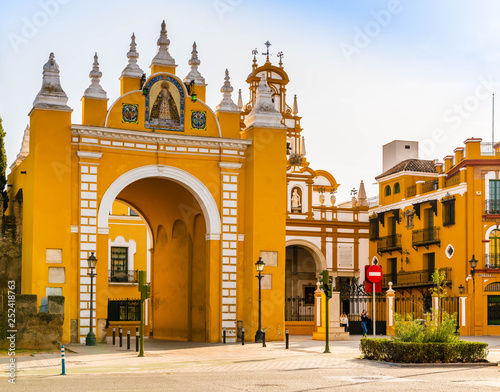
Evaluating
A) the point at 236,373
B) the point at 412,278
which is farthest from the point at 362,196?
the point at 236,373

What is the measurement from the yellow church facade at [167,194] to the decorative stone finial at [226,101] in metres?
0.04

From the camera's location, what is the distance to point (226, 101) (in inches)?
1251

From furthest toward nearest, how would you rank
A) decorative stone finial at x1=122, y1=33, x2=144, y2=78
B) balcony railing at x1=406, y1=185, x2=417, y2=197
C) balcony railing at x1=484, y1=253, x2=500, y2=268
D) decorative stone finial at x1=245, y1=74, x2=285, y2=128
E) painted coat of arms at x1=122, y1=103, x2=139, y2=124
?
balcony railing at x1=406, y1=185, x2=417, y2=197 → balcony railing at x1=484, y1=253, x2=500, y2=268 → decorative stone finial at x1=245, y1=74, x2=285, y2=128 → decorative stone finial at x1=122, y1=33, x2=144, y2=78 → painted coat of arms at x1=122, y1=103, x2=139, y2=124

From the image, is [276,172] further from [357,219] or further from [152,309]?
[357,219]

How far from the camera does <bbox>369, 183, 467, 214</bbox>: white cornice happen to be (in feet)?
143

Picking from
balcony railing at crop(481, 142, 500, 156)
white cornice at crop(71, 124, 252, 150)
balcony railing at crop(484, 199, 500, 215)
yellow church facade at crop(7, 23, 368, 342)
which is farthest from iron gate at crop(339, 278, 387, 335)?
white cornice at crop(71, 124, 252, 150)

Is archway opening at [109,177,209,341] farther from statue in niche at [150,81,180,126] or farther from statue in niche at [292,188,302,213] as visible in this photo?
statue in niche at [292,188,302,213]

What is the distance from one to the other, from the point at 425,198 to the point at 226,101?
63.0 ft

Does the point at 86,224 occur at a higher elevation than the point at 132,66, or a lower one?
lower

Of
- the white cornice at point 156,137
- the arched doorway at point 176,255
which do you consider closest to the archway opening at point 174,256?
the arched doorway at point 176,255

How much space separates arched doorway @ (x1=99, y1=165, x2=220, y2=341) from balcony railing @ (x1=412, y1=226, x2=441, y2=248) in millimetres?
16880

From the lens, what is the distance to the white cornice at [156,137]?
94.6 feet

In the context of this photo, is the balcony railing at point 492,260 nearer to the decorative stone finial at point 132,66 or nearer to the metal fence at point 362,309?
the metal fence at point 362,309

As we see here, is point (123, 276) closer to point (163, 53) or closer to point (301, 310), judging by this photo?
point (301, 310)
